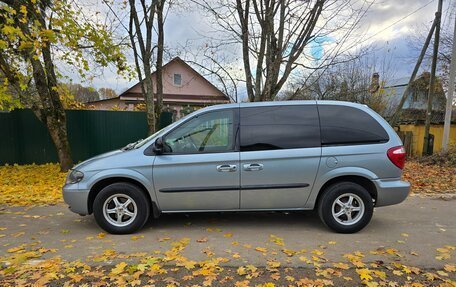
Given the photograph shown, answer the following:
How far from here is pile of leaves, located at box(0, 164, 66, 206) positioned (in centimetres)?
689

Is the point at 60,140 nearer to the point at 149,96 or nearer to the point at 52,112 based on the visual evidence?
the point at 52,112

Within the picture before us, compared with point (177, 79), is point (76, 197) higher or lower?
lower

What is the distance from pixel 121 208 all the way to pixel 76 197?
653mm

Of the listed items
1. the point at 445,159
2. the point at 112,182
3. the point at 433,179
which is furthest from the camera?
the point at 445,159

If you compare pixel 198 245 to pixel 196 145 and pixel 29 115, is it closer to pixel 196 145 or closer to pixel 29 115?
pixel 196 145

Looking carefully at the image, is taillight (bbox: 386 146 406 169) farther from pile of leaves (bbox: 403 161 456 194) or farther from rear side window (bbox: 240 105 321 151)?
pile of leaves (bbox: 403 161 456 194)

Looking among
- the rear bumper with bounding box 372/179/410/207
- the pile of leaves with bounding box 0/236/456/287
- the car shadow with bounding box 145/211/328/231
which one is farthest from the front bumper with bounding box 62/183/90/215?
the rear bumper with bounding box 372/179/410/207

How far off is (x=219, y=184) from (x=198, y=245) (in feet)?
2.88

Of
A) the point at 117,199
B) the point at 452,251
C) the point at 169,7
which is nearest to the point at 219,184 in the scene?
the point at 117,199

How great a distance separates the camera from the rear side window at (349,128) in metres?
4.72

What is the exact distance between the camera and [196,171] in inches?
181

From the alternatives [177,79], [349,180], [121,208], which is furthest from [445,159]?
[177,79]

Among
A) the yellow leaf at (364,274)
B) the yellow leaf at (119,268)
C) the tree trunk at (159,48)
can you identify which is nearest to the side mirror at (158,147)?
the yellow leaf at (119,268)

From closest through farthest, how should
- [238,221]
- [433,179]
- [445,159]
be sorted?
[238,221]
[433,179]
[445,159]
